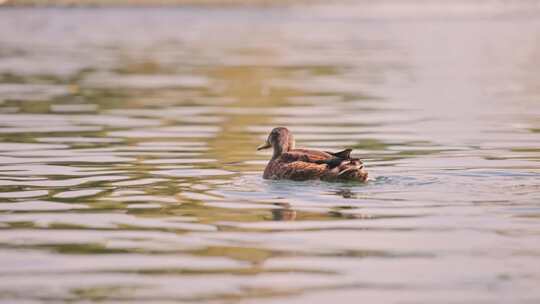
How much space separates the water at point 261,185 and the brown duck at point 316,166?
0.12 metres

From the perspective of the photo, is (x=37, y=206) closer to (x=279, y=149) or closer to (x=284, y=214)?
(x=284, y=214)

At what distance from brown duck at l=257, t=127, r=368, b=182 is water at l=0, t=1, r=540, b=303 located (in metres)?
0.12

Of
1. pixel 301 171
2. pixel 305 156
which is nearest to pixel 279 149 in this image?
pixel 305 156

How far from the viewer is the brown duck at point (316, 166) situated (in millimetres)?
15414

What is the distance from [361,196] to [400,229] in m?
2.08

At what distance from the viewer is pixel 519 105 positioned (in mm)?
27656

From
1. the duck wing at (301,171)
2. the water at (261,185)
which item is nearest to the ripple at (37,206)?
the water at (261,185)

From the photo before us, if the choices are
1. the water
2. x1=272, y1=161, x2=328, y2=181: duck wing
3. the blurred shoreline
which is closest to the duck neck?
the water

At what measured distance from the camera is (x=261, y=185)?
16.0 metres

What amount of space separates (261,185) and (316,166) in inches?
27.2

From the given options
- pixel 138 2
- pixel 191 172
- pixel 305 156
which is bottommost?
pixel 191 172

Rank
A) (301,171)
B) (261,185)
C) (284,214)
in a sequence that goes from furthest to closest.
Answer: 1. (261,185)
2. (301,171)
3. (284,214)

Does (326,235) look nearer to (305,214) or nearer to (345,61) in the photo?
(305,214)

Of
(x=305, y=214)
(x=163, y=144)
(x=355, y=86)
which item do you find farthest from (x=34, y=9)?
(x=305, y=214)
